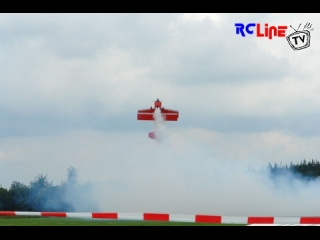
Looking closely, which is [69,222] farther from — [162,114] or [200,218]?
[162,114]

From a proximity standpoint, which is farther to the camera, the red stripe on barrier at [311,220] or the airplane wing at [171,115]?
the airplane wing at [171,115]

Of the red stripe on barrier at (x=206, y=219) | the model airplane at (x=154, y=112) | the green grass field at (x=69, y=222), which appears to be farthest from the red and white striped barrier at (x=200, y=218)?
the model airplane at (x=154, y=112)

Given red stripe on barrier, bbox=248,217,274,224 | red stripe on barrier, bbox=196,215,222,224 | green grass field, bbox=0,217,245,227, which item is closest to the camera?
red stripe on barrier, bbox=248,217,274,224

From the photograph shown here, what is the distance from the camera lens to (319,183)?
20.4 meters

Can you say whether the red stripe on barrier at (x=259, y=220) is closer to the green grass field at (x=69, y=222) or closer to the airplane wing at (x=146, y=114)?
the green grass field at (x=69, y=222)

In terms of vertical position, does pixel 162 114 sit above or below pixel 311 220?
above

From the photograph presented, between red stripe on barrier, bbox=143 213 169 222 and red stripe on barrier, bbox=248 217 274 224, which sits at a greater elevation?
red stripe on barrier, bbox=143 213 169 222

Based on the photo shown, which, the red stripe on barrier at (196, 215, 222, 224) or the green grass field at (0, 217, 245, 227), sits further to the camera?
the green grass field at (0, 217, 245, 227)

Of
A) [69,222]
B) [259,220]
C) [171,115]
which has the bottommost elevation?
[69,222]

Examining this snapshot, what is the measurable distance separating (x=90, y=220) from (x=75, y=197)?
513 centimetres

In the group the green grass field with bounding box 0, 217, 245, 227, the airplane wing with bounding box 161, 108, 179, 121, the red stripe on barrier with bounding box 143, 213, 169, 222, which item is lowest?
the green grass field with bounding box 0, 217, 245, 227

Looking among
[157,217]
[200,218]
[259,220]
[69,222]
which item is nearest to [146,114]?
Answer: [69,222]

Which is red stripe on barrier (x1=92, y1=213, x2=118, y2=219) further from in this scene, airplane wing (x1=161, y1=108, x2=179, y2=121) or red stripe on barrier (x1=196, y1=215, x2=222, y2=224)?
airplane wing (x1=161, y1=108, x2=179, y2=121)

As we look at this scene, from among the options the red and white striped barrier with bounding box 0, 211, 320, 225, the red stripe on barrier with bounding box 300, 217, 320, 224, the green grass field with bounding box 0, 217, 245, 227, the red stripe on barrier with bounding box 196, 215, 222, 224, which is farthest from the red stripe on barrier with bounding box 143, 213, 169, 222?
the red stripe on barrier with bounding box 300, 217, 320, 224
